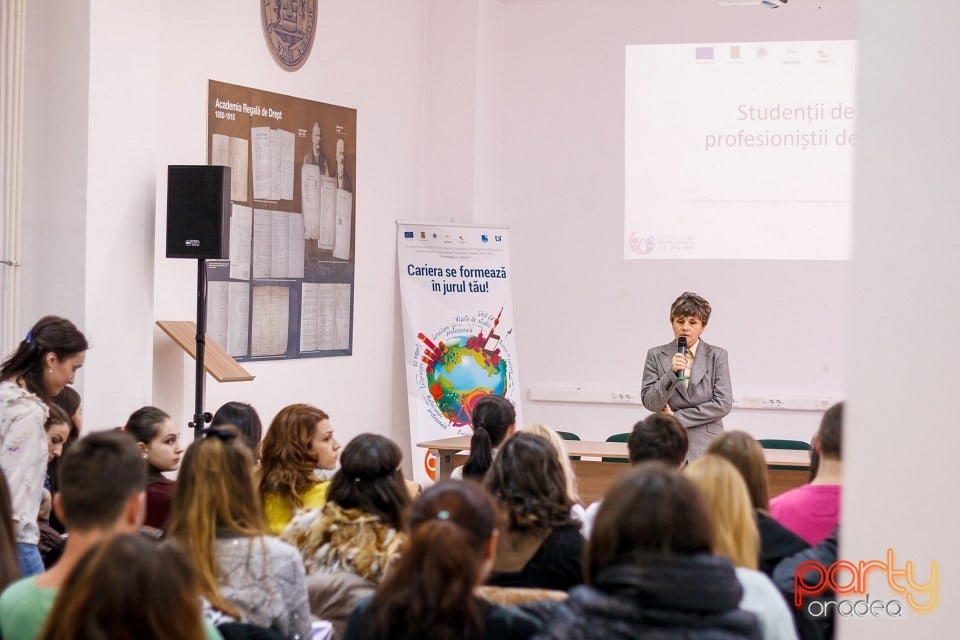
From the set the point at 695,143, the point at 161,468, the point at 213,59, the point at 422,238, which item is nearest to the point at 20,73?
the point at 213,59

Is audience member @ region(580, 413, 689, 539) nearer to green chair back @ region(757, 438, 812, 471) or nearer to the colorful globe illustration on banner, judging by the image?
green chair back @ region(757, 438, 812, 471)

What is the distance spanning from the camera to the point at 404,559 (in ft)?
6.38

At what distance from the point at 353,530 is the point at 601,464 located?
3.50 metres

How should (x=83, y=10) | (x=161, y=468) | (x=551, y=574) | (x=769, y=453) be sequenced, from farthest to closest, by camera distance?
1. (x=769, y=453)
2. (x=83, y=10)
3. (x=161, y=468)
4. (x=551, y=574)

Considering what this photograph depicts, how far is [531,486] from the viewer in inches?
110

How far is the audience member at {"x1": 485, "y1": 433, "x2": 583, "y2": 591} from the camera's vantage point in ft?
8.90

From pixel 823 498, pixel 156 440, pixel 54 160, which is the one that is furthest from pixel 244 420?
pixel 823 498

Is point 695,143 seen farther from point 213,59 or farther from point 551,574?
point 551,574

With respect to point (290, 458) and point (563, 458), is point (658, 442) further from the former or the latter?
point (290, 458)

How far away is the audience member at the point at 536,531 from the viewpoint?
2713 mm

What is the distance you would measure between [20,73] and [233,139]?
1536 mm

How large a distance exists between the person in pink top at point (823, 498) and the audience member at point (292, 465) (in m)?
1.39

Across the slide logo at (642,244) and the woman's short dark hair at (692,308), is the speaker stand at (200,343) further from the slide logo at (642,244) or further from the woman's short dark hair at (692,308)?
the slide logo at (642,244)

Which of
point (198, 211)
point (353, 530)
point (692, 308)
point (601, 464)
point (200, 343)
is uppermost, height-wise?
point (198, 211)
